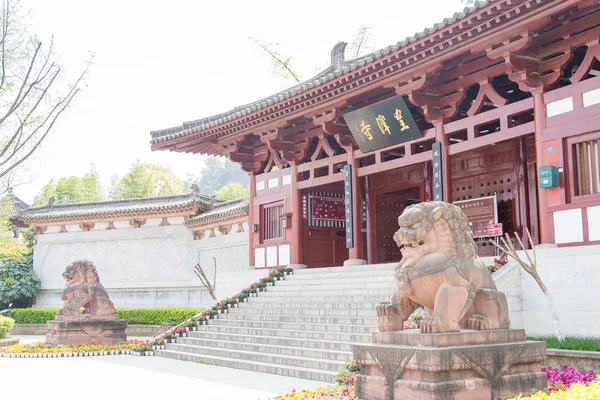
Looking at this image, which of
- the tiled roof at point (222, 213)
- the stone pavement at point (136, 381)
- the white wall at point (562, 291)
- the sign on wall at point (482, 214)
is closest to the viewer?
the stone pavement at point (136, 381)

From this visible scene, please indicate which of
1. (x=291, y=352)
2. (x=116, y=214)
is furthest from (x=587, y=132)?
A: (x=116, y=214)

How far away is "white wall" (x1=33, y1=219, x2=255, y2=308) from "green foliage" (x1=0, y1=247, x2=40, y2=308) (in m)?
0.35

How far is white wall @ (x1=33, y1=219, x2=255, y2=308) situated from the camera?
21.3 meters

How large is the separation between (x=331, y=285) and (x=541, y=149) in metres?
4.75

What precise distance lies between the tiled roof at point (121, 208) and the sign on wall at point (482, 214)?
10.7 metres

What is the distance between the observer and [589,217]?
30.1 feet

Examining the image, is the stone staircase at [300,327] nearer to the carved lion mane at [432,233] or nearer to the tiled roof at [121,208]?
the carved lion mane at [432,233]

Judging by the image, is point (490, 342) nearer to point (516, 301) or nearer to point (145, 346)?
point (516, 301)

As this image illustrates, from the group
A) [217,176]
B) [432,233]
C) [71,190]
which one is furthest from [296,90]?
[217,176]

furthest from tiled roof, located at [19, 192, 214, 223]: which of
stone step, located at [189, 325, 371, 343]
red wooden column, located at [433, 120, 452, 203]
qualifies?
red wooden column, located at [433, 120, 452, 203]

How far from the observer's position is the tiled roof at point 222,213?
1952 centimetres

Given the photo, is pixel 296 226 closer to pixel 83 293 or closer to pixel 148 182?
pixel 83 293

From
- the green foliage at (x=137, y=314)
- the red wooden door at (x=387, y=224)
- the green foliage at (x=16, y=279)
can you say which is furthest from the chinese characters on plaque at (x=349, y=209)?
the green foliage at (x=16, y=279)

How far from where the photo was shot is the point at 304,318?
11234 millimetres
